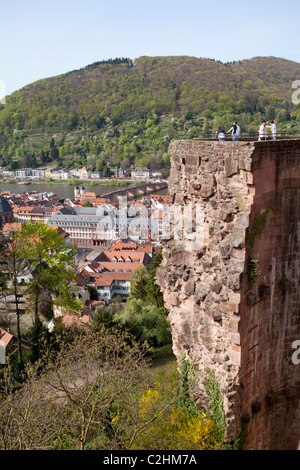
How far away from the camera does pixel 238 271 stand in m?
8.52

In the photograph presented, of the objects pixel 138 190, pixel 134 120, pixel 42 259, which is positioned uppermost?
pixel 134 120

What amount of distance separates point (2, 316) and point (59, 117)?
179041 millimetres

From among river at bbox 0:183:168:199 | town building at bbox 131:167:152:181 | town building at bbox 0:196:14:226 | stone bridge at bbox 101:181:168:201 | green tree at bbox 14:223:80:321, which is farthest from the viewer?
town building at bbox 131:167:152:181

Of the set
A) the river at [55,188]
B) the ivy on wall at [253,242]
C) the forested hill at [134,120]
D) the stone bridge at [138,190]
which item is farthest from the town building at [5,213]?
the ivy on wall at [253,242]

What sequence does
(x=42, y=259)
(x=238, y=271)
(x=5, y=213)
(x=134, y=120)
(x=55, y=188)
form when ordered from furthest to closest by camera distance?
(x=134, y=120)
(x=55, y=188)
(x=5, y=213)
(x=42, y=259)
(x=238, y=271)

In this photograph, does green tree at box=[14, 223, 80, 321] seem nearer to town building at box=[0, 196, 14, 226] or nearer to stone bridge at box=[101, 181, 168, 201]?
town building at box=[0, 196, 14, 226]

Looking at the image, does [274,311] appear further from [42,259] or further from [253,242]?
[42,259]

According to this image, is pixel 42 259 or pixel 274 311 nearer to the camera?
pixel 274 311

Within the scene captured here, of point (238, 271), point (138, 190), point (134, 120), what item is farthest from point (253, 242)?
point (134, 120)

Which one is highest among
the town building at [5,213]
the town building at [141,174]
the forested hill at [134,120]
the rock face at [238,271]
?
the forested hill at [134,120]

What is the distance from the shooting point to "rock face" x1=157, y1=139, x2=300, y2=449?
859cm

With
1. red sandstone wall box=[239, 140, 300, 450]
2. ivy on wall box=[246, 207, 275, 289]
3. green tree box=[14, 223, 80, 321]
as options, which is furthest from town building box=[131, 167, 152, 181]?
ivy on wall box=[246, 207, 275, 289]

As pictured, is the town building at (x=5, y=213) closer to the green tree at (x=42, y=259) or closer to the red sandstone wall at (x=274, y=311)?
the green tree at (x=42, y=259)

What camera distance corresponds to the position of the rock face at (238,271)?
28.2 feet
